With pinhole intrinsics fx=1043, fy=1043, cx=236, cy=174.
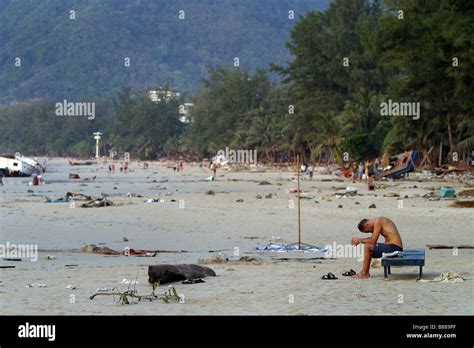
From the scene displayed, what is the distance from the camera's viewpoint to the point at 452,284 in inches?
527

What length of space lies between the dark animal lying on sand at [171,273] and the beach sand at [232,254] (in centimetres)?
24

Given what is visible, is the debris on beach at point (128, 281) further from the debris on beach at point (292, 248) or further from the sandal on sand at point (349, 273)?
the debris on beach at point (292, 248)

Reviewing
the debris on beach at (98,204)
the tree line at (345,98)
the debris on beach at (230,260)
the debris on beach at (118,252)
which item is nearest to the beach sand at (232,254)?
the debris on beach at (230,260)

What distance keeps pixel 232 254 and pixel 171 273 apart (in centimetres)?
500

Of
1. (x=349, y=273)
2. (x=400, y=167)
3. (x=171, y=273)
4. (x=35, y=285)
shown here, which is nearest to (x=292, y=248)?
(x=349, y=273)

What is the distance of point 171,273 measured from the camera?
45.9 feet

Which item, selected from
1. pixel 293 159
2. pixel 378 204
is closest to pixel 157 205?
pixel 378 204

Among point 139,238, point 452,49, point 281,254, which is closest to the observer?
point 281,254

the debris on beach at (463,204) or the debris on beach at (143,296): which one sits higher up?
the debris on beach at (463,204)

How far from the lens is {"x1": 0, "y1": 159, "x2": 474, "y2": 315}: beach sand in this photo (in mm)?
11938

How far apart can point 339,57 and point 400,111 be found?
2498 cm

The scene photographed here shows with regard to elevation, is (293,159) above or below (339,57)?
below

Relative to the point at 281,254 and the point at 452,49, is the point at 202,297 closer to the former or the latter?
the point at 281,254

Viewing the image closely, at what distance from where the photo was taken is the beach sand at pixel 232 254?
11938 mm
